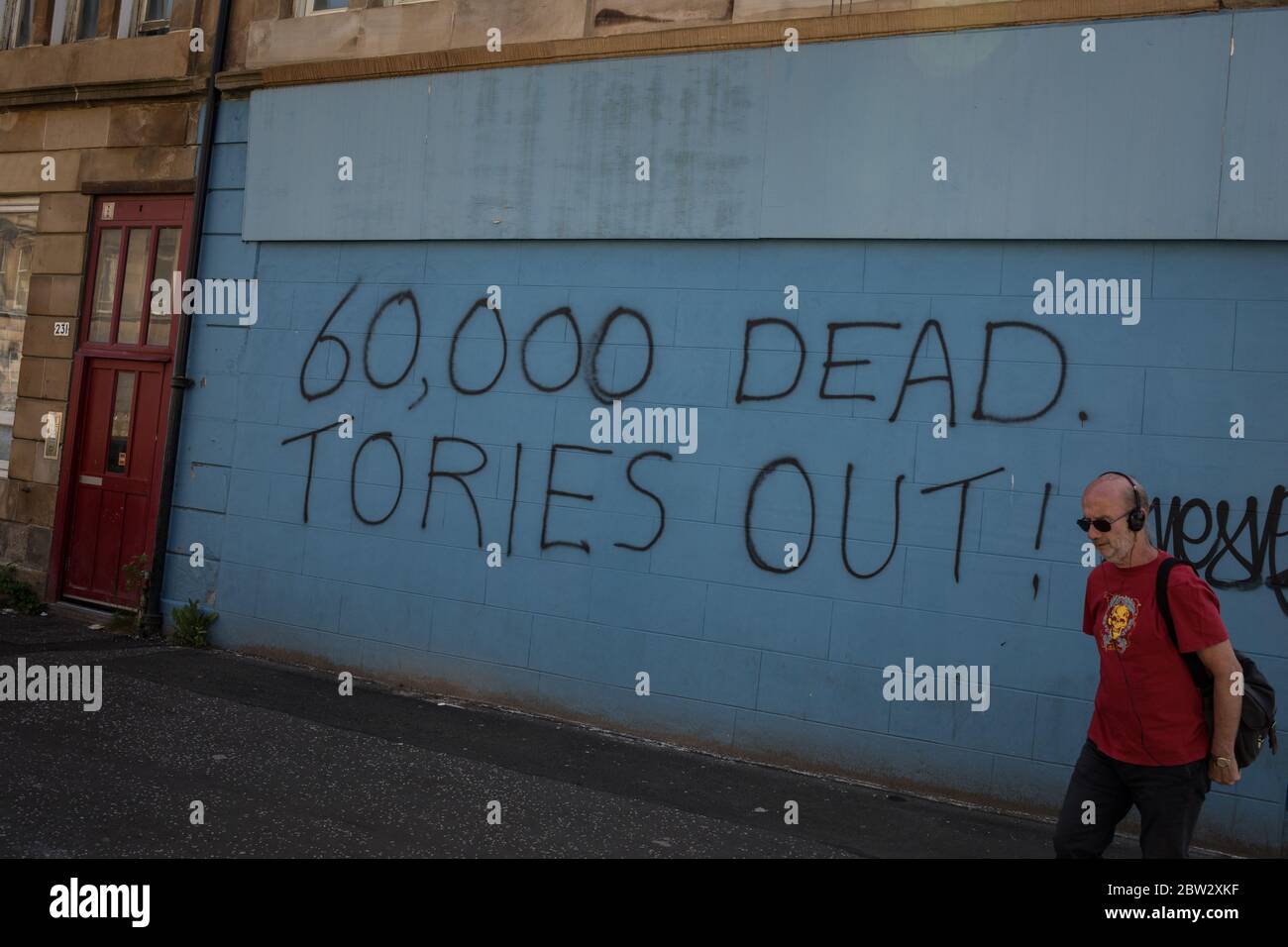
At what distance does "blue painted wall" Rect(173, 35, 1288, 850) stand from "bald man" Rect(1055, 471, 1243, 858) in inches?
85.6

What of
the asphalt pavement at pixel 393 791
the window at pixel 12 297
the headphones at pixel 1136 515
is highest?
the window at pixel 12 297

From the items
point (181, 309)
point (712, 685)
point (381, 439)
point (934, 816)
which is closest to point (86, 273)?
point (181, 309)

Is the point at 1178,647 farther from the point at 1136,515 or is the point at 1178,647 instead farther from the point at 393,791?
the point at 393,791

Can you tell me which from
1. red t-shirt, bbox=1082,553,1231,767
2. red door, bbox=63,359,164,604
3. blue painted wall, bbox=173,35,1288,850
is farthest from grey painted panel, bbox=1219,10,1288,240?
red door, bbox=63,359,164,604

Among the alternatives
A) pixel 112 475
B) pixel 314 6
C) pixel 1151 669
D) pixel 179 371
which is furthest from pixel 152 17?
pixel 1151 669

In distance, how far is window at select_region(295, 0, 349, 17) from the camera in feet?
29.5

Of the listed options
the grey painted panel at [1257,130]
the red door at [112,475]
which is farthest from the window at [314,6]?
the grey painted panel at [1257,130]

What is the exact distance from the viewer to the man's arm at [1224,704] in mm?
3676

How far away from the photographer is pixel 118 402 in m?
9.66

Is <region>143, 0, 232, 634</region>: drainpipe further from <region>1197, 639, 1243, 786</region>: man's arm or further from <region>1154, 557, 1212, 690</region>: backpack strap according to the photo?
<region>1197, 639, 1243, 786</region>: man's arm

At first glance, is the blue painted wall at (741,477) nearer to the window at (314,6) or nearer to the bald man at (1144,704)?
the window at (314,6)

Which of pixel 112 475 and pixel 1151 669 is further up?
pixel 112 475

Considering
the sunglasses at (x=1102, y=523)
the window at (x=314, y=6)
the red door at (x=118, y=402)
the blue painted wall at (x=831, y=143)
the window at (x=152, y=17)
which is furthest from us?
the window at (x=152, y=17)

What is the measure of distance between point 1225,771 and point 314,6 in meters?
8.28
